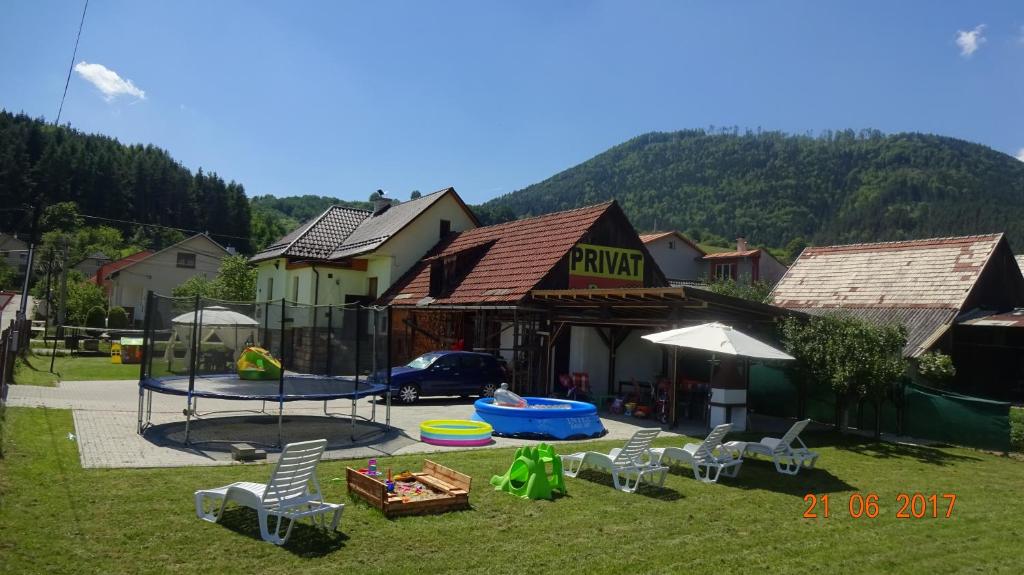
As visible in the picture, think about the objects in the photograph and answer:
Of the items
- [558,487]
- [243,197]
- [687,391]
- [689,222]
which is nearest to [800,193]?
[689,222]

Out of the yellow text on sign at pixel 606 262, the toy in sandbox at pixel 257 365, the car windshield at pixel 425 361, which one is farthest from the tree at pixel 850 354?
the toy in sandbox at pixel 257 365

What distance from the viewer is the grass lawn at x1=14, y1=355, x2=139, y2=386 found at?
20481 mm

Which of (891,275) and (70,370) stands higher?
(891,275)

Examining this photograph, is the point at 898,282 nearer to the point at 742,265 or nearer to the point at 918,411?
the point at 918,411

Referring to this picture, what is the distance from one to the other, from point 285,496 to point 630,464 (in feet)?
16.2

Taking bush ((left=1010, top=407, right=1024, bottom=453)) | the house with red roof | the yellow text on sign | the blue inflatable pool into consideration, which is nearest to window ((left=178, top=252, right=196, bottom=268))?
the house with red roof

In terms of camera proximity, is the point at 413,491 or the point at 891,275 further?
the point at 891,275

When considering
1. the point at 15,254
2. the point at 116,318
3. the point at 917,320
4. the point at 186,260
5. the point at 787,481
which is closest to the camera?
the point at 787,481

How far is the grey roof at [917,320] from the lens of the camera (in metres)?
21.0

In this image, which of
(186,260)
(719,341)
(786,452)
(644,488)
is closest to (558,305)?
(719,341)

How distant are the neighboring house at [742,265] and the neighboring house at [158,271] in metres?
43.2

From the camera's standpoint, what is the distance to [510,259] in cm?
→ 2470

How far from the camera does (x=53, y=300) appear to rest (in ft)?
179

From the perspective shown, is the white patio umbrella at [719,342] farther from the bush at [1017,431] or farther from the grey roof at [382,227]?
the grey roof at [382,227]
